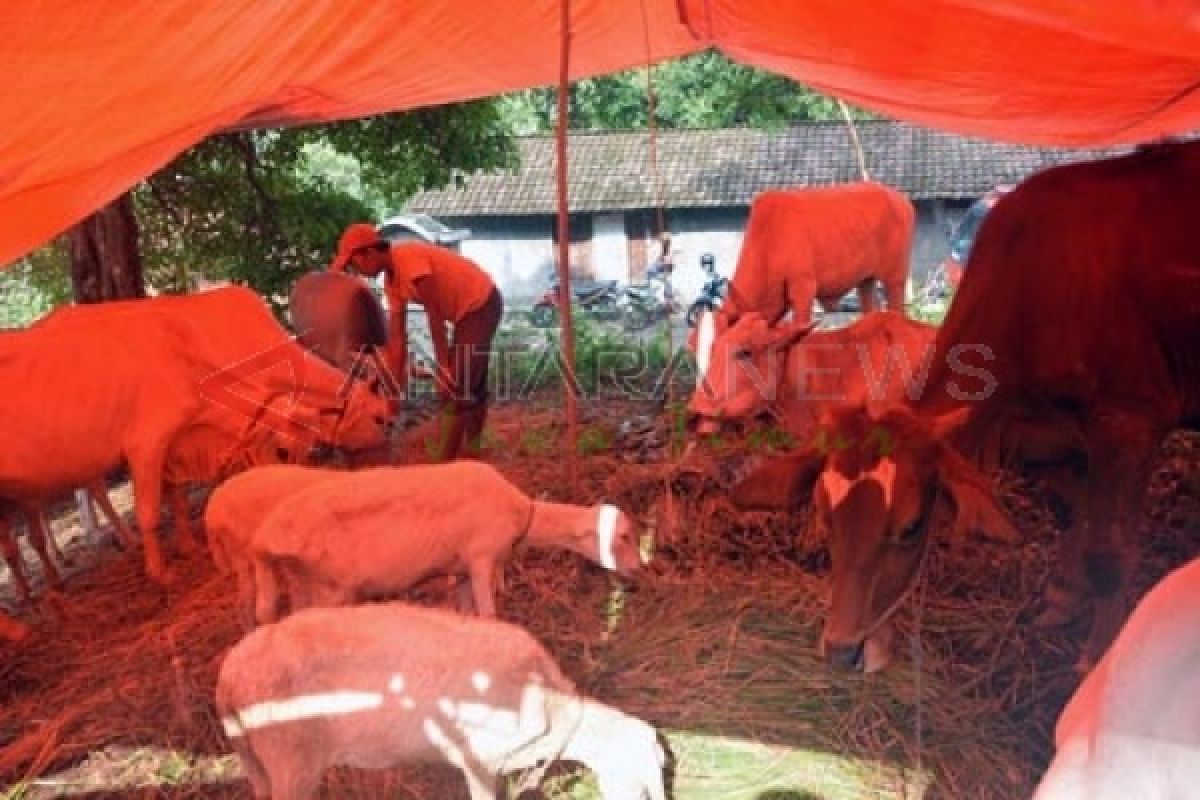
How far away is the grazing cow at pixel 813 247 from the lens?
6941mm

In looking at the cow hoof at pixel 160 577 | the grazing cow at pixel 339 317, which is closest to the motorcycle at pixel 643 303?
the grazing cow at pixel 339 317

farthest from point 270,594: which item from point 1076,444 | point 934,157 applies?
point 934,157

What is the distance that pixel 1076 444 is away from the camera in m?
3.66

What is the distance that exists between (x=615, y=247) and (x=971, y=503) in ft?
20.2

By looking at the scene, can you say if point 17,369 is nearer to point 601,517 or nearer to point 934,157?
point 601,517

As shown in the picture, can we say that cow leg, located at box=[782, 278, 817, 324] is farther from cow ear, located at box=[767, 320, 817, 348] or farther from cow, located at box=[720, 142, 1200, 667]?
cow, located at box=[720, 142, 1200, 667]

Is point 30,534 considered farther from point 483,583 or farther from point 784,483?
point 784,483

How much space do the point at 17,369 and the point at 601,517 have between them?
2383mm

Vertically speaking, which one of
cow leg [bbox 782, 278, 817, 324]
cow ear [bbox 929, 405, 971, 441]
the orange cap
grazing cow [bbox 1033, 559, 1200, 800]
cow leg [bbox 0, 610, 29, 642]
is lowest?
cow leg [bbox 0, 610, 29, 642]

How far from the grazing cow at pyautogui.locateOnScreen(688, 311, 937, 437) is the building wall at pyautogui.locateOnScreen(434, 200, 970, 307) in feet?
11.0

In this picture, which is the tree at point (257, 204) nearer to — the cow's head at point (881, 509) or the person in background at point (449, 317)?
the person in background at point (449, 317)

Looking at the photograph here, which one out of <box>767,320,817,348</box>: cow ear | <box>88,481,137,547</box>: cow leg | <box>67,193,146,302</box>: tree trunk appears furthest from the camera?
<box>67,193,146,302</box>: tree trunk

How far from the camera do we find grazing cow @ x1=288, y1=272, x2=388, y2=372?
5.73 metres

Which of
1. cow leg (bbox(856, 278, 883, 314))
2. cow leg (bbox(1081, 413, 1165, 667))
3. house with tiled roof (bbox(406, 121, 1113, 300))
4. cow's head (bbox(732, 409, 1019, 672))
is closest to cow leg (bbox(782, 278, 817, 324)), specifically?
cow leg (bbox(856, 278, 883, 314))
